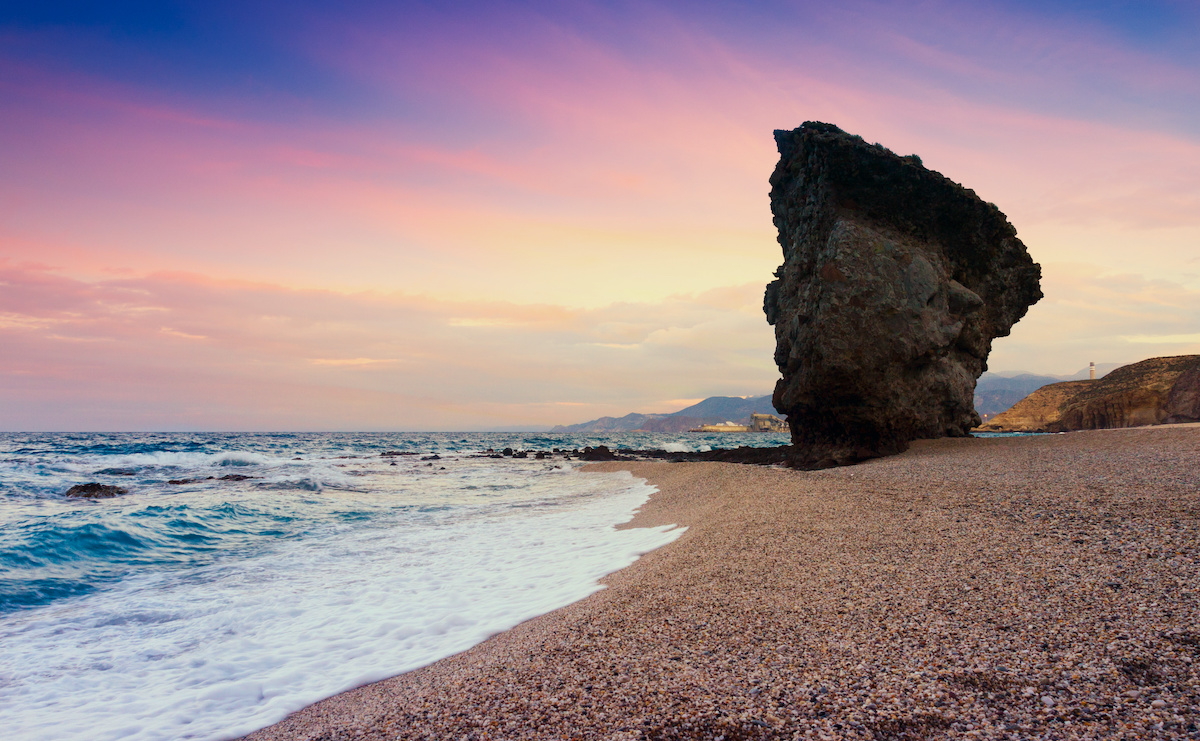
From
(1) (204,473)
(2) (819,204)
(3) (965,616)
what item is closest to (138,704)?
(3) (965,616)

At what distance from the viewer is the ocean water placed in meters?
4.07

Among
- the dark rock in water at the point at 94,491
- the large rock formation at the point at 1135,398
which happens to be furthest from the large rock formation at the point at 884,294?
the dark rock in water at the point at 94,491

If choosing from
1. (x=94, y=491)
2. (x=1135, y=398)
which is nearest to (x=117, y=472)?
(x=94, y=491)

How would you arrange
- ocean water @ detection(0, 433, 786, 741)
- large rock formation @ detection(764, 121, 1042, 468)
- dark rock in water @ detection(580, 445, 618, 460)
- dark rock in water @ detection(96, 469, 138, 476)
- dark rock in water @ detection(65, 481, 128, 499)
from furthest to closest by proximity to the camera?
dark rock in water @ detection(580, 445, 618, 460) → dark rock in water @ detection(96, 469, 138, 476) → dark rock in water @ detection(65, 481, 128, 499) → large rock formation @ detection(764, 121, 1042, 468) → ocean water @ detection(0, 433, 786, 741)

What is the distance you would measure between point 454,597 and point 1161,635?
5.60 meters

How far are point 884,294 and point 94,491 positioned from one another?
23.9 metres

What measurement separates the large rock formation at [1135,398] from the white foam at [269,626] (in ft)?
118

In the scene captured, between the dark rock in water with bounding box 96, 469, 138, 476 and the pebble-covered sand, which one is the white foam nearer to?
the pebble-covered sand

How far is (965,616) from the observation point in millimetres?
3146

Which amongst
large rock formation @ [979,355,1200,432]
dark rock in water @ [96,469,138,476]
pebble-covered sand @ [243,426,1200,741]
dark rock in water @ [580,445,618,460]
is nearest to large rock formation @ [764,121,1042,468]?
pebble-covered sand @ [243,426,1200,741]

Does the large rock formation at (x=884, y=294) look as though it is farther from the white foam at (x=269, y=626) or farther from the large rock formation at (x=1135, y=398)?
the large rock formation at (x=1135, y=398)

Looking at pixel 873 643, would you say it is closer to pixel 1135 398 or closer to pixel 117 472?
pixel 117 472

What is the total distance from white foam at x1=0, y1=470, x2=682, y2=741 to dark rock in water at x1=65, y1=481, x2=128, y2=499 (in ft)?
39.3

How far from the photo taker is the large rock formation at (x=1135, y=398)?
28.0 m
